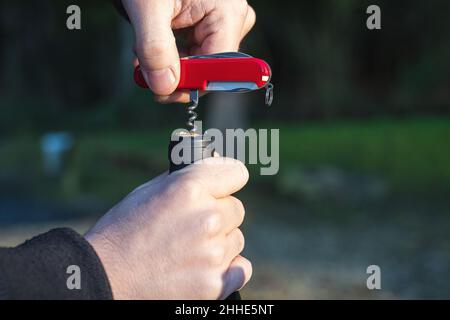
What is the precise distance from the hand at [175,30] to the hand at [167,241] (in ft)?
1.42

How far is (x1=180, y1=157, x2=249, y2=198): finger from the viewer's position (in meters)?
1.64

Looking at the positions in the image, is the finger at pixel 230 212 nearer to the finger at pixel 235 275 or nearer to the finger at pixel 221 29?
the finger at pixel 235 275

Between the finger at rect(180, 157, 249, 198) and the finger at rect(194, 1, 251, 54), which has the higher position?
the finger at rect(194, 1, 251, 54)

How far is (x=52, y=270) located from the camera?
1.42 metres

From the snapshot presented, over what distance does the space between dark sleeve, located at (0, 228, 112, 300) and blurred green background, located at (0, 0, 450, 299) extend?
Result: 4410mm

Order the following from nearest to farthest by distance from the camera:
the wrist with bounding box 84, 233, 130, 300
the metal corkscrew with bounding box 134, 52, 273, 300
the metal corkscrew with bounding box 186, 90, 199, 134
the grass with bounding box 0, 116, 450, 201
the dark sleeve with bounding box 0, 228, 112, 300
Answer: the dark sleeve with bounding box 0, 228, 112, 300, the wrist with bounding box 84, 233, 130, 300, the metal corkscrew with bounding box 134, 52, 273, 300, the metal corkscrew with bounding box 186, 90, 199, 134, the grass with bounding box 0, 116, 450, 201

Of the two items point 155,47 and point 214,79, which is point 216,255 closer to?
point 214,79

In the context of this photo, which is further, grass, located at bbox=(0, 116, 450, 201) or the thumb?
grass, located at bbox=(0, 116, 450, 201)

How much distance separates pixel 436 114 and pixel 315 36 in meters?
3.42

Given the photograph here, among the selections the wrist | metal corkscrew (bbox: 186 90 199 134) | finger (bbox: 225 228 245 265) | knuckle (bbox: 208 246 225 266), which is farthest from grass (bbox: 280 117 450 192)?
the wrist

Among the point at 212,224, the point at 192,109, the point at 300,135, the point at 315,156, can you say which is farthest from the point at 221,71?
the point at 300,135

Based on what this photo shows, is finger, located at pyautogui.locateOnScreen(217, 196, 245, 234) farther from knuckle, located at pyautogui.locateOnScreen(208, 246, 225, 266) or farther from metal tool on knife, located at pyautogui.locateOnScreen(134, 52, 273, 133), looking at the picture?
metal tool on knife, located at pyautogui.locateOnScreen(134, 52, 273, 133)
